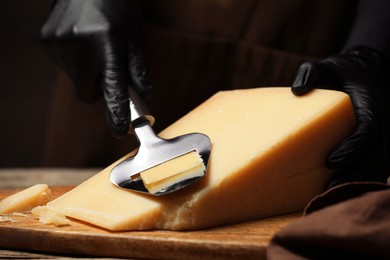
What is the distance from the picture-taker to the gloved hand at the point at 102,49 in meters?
1.57

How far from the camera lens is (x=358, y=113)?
148 centimetres

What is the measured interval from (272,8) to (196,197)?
35.4 inches

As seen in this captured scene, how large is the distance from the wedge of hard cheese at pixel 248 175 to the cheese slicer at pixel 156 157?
16mm

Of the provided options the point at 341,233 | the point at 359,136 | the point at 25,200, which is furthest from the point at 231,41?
the point at 341,233

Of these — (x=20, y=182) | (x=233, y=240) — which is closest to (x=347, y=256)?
(x=233, y=240)

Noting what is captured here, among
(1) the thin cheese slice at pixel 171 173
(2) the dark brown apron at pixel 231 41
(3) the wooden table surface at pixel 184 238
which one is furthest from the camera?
(2) the dark brown apron at pixel 231 41

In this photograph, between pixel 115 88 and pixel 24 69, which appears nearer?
pixel 115 88

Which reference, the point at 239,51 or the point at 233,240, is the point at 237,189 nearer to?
the point at 233,240

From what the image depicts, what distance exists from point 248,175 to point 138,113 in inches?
12.4

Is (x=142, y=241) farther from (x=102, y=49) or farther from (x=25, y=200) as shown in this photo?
(x=102, y=49)

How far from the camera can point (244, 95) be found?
1559 millimetres

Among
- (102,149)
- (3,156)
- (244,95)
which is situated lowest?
(3,156)

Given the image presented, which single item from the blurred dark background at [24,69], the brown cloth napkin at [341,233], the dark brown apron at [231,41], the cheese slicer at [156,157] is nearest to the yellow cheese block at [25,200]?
the cheese slicer at [156,157]

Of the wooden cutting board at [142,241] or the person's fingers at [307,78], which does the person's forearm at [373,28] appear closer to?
the person's fingers at [307,78]
